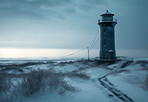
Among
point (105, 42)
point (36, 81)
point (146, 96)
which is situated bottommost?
point (146, 96)

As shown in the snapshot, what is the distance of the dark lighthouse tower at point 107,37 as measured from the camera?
33631mm

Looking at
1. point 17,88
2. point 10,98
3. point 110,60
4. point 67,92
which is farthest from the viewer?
point 110,60

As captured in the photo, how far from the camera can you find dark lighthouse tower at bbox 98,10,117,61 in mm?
33631

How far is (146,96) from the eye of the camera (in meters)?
9.49

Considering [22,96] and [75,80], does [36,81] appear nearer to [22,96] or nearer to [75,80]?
[22,96]

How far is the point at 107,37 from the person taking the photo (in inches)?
1329

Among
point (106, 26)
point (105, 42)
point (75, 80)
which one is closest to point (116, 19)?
point (106, 26)

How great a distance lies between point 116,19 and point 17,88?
29.9 meters

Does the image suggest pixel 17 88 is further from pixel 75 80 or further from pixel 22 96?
pixel 75 80

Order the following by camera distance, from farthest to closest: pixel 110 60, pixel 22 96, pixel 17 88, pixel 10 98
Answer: pixel 110 60, pixel 17 88, pixel 22 96, pixel 10 98

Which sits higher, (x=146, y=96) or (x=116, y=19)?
(x=116, y=19)

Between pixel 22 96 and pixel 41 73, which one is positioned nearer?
pixel 22 96

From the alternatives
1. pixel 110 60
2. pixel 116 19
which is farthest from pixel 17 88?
pixel 116 19

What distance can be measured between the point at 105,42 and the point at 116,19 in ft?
18.9
